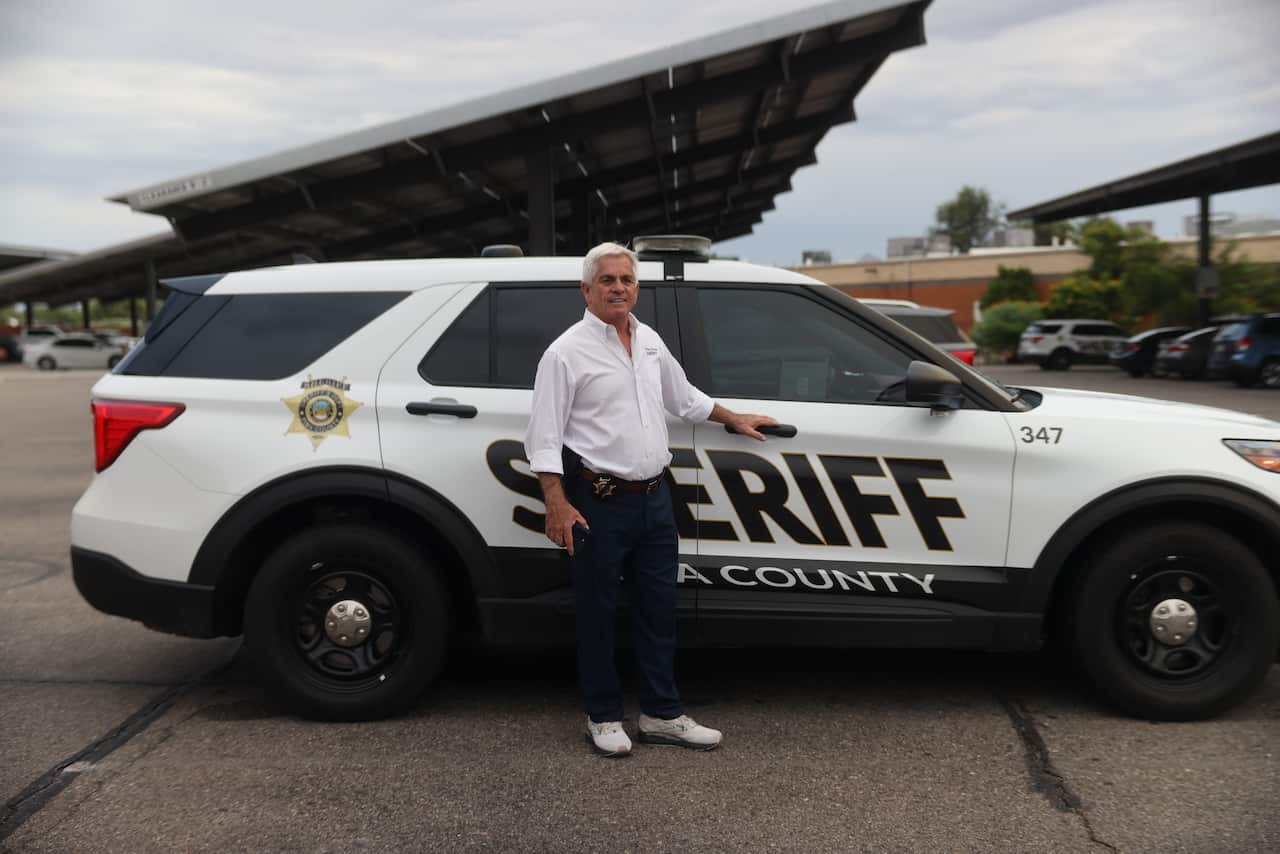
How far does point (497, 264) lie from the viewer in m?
4.21

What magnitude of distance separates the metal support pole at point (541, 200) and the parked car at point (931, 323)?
4932mm

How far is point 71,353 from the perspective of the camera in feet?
144

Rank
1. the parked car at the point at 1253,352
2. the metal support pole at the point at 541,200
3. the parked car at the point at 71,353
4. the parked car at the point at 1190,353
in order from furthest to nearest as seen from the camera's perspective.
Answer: the parked car at the point at 71,353 → the parked car at the point at 1190,353 → the parked car at the point at 1253,352 → the metal support pole at the point at 541,200

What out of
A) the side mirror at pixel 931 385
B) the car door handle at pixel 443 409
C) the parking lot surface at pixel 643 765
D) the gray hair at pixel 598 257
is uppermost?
the gray hair at pixel 598 257

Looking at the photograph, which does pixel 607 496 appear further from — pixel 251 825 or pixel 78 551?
pixel 78 551

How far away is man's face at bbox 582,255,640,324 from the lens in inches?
143

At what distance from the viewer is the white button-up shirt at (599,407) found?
3611 mm

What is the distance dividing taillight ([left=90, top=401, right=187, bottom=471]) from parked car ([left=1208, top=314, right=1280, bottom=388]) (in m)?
22.8

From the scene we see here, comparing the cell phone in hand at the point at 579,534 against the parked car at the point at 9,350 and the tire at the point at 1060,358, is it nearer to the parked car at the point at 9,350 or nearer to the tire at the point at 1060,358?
the tire at the point at 1060,358

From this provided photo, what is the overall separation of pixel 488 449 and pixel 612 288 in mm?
795

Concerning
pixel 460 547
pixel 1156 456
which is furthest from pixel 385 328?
pixel 1156 456

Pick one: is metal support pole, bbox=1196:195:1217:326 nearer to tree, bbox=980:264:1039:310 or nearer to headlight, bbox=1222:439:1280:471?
tree, bbox=980:264:1039:310

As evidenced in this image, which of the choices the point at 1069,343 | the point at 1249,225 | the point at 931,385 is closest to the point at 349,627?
the point at 931,385

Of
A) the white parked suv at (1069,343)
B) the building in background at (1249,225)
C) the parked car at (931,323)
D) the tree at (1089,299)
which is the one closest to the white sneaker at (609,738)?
the parked car at (931,323)
